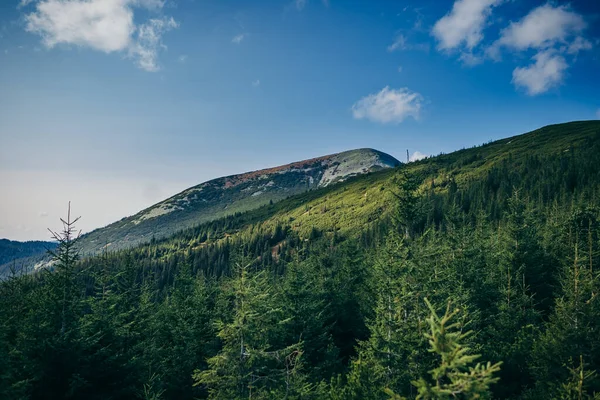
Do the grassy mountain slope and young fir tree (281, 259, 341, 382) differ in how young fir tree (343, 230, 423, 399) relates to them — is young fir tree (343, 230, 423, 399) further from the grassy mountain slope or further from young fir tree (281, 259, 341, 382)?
the grassy mountain slope

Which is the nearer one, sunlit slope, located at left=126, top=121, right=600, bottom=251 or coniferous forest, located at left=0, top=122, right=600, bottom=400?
coniferous forest, located at left=0, top=122, right=600, bottom=400

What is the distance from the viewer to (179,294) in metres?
37.2

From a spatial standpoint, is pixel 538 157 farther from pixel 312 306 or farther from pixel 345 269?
pixel 312 306

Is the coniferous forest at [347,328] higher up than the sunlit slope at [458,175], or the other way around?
the sunlit slope at [458,175]

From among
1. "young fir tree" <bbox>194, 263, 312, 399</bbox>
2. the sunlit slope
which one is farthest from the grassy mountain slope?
"young fir tree" <bbox>194, 263, 312, 399</bbox>

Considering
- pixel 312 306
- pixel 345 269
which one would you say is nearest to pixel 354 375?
pixel 312 306

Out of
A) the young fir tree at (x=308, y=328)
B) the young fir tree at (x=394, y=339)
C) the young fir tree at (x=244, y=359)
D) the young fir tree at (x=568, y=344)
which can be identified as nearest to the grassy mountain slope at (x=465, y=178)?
the young fir tree at (x=308, y=328)

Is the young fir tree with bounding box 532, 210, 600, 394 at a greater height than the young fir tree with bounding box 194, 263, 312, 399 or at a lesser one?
lesser

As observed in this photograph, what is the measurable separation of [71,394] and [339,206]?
7240 inches

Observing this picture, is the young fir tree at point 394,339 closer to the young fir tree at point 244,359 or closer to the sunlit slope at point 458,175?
the young fir tree at point 244,359

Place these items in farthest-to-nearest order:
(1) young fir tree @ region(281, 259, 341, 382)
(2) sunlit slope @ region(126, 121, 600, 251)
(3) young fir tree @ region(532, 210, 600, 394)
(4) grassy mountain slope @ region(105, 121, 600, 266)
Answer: (2) sunlit slope @ region(126, 121, 600, 251) → (4) grassy mountain slope @ region(105, 121, 600, 266) → (1) young fir tree @ region(281, 259, 341, 382) → (3) young fir tree @ region(532, 210, 600, 394)

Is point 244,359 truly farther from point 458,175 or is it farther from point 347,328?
point 458,175

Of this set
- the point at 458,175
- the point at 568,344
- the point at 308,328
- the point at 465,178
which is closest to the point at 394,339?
the point at 568,344

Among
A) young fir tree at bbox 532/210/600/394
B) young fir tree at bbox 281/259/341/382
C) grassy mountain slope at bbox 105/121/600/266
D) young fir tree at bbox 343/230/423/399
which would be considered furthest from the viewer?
grassy mountain slope at bbox 105/121/600/266
